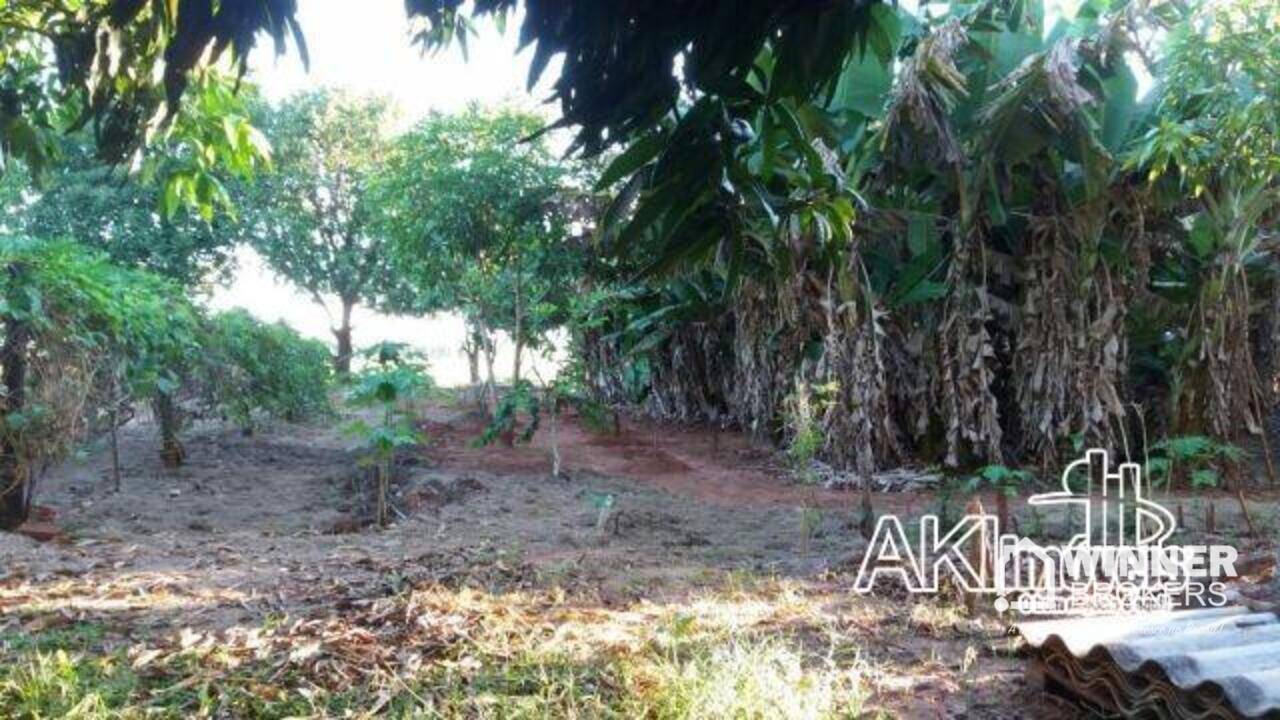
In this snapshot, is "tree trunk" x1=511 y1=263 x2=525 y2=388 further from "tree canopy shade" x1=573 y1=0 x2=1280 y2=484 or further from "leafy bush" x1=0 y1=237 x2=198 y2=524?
"leafy bush" x1=0 y1=237 x2=198 y2=524

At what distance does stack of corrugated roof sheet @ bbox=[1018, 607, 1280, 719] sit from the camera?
2.77 m

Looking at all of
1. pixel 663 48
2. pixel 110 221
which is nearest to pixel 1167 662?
pixel 663 48

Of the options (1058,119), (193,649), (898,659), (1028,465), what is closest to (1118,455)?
(1028,465)

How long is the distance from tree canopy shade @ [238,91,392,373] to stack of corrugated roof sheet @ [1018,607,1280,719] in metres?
17.2

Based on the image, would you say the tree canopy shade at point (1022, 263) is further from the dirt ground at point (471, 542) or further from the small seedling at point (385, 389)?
the small seedling at point (385, 389)

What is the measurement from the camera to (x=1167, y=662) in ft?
9.73

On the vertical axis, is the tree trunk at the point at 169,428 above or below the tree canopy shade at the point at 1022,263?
below

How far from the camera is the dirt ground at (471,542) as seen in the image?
4.14 metres

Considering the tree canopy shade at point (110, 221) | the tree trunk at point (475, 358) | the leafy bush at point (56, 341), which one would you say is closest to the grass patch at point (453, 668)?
the leafy bush at point (56, 341)

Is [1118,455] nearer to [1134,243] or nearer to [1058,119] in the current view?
[1134,243]

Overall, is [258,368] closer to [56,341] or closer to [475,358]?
[56,341]

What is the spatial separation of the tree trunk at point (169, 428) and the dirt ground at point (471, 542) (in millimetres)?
166

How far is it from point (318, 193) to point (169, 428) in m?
11.6

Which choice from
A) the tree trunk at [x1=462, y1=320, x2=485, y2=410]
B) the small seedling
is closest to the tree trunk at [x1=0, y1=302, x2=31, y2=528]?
the small seedling
